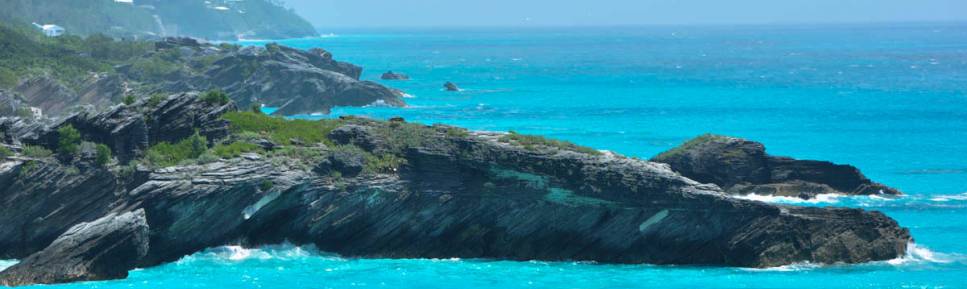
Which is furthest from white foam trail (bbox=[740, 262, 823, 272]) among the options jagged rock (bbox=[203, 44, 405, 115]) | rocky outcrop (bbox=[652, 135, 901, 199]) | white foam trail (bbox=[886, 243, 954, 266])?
jagged rock (bbox=[203, 44, 405, 115])

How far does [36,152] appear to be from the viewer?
47531 millimetres

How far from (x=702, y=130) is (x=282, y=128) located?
50.1 m

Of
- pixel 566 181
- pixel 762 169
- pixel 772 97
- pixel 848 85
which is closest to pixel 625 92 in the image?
pixel 772 97

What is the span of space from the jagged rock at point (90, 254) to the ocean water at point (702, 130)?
72 centimetres

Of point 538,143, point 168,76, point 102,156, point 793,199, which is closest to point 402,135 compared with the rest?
point 538,143

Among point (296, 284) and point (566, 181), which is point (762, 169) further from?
point (296, 284)

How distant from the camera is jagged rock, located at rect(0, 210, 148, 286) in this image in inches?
1670

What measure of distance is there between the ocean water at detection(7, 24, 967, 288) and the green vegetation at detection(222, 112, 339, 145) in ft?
17.0

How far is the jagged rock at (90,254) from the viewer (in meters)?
42.4

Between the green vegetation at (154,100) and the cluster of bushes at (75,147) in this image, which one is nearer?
the cluster of bushes at (75,147)

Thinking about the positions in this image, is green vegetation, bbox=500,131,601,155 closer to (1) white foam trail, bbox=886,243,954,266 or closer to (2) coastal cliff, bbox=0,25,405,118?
(1) white foam trail, bbox=886,243,954,266

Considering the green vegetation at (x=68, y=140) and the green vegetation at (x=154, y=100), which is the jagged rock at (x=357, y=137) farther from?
the green vegetation at (x=68, y=140)

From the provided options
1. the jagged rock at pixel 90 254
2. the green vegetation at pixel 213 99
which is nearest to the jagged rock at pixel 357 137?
the green vegetation at pixel 213 99

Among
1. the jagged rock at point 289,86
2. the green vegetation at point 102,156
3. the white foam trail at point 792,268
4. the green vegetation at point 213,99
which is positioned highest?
the green vegetation at point 213,99
